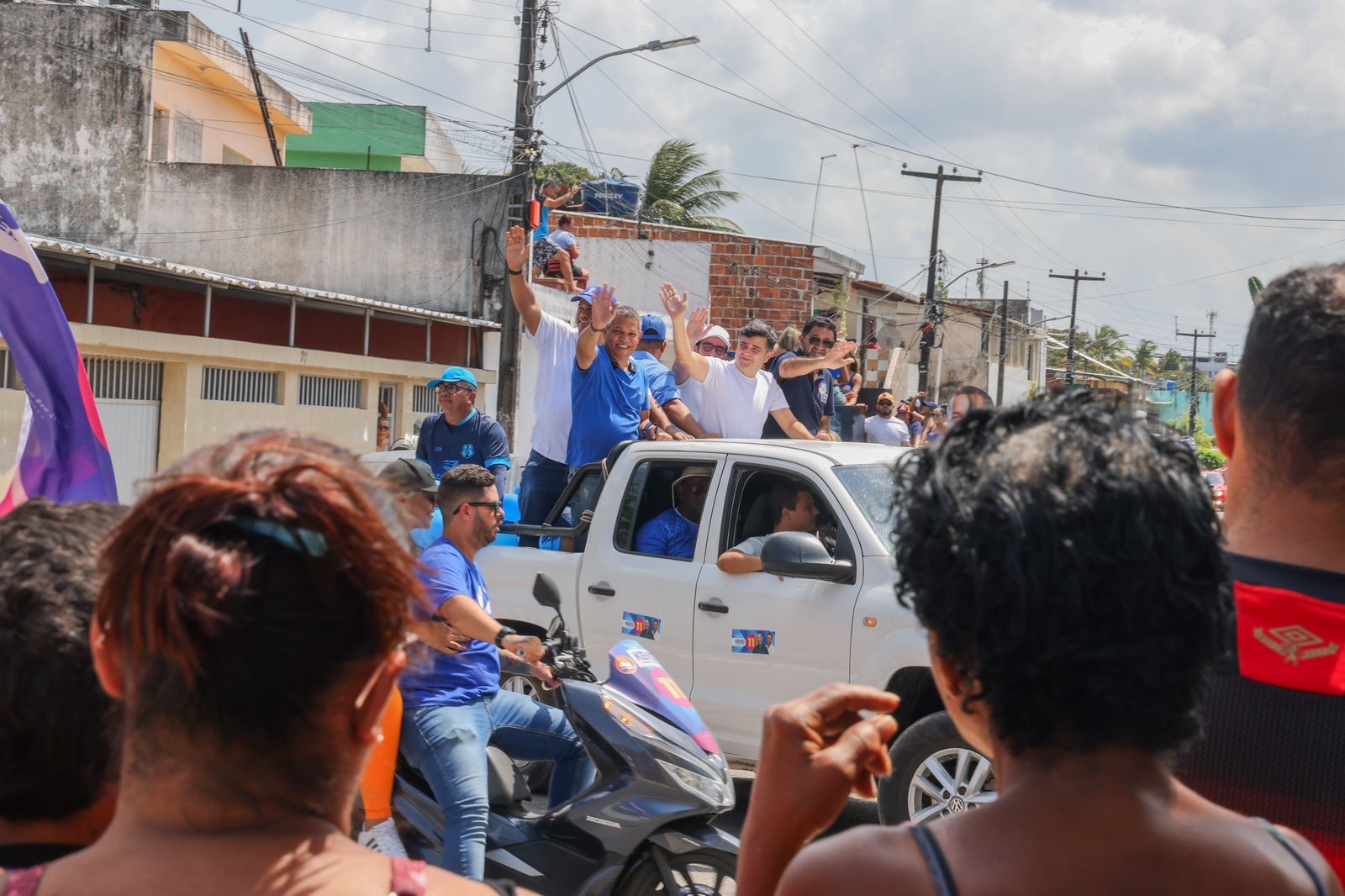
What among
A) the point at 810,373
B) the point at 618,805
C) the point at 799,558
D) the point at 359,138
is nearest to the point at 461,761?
the point at 618,805

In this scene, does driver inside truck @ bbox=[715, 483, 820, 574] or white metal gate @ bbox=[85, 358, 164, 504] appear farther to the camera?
white metal gate @ bbox=[85, 358, 164, 504]

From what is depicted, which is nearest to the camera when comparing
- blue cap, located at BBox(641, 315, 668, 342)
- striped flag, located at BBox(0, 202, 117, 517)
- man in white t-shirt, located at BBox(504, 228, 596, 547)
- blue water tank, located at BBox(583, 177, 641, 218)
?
striped flag, located at BBox(0, 202, 117, 517)

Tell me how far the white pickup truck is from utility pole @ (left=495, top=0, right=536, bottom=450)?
37.1 ft

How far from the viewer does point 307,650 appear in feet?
4.54

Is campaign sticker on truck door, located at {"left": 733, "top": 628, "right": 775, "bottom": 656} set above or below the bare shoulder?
below

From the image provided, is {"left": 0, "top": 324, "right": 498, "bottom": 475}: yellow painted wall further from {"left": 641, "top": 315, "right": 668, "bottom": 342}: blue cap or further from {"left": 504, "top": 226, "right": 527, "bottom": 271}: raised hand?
{"left": 504, "top": 226, "right": 527, "bottom": 271}: raised hand

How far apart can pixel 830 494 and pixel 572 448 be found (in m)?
2.29

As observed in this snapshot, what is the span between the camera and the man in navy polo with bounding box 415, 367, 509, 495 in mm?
8133

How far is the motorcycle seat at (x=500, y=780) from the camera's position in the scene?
457 cm

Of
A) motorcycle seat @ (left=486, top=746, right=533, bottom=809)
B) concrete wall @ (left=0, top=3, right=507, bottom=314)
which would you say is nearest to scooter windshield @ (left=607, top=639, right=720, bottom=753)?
motorcycle seat @ (left=486, top=746, right=533, bottom=809)

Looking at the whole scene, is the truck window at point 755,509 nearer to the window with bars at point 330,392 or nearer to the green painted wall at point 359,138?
the window with bars at point 330,392

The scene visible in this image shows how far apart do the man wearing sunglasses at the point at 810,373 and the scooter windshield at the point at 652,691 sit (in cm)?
452

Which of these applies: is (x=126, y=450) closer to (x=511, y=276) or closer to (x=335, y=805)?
(x=511, y=276)

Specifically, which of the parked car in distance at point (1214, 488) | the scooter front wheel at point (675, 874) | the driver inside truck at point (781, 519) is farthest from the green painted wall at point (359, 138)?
the scooter front wheel at point (675, 874)
